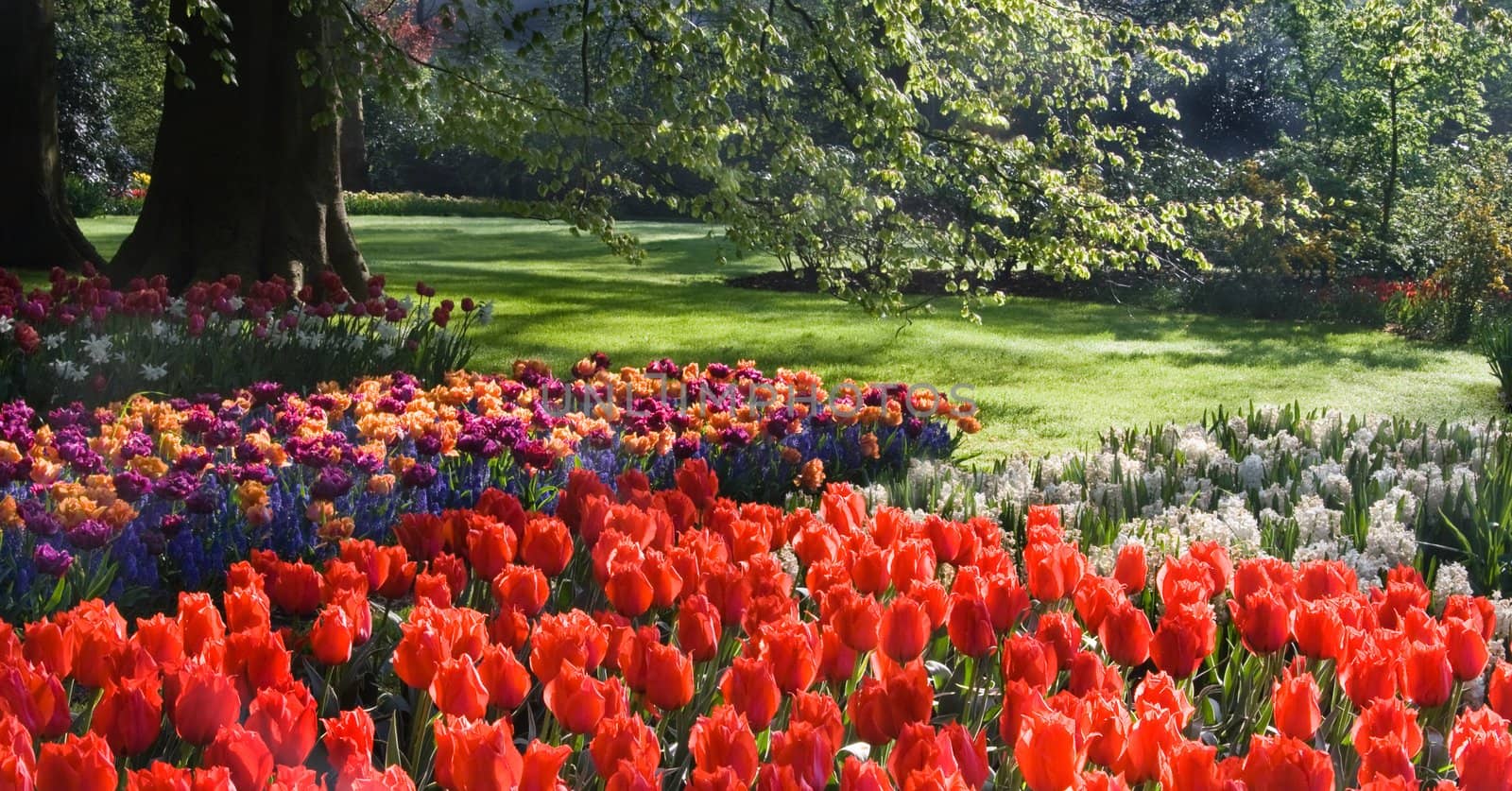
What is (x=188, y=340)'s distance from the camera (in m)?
7.08

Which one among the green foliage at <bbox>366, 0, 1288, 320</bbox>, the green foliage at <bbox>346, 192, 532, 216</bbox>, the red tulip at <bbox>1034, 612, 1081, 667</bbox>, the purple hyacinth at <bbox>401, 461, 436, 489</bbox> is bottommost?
the purple hyacinth at <bbox>401, 461, 436, 489</bbox>

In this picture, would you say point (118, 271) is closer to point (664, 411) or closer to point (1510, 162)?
point (664, 411)

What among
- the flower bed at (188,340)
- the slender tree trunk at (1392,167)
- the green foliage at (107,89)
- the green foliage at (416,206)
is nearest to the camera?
the flower bed at (188,340)

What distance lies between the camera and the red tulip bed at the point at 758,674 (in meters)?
1.73

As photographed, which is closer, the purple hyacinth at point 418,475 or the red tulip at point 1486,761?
the red tulip at point 1486,761

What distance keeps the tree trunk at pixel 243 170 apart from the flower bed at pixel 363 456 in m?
3.52

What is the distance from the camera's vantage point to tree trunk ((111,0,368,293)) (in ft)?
32.2

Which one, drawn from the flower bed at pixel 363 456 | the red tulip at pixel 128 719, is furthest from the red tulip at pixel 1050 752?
the flower bed at pixel 363 456

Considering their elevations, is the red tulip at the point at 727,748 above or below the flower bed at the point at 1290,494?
above

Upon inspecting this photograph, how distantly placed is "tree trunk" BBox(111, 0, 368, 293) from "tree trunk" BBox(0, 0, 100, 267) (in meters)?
4.10

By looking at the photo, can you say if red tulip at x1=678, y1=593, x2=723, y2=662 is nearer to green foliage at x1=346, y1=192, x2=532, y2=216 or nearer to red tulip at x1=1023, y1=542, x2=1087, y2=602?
red tulip at x1=1023, y1=542, x2=1087, y2=602

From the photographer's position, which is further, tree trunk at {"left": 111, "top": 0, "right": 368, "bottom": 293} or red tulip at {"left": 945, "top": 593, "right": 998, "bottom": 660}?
tree trunk at {"left": 111, "top": 0, "right": 368, "bottom": 293}

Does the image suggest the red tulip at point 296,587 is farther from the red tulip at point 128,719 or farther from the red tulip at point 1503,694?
the red tulip at point 1503,694

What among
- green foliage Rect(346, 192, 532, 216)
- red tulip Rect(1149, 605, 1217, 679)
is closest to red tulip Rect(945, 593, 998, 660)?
red tulip Rect(1149, 605, 1217, 679)
